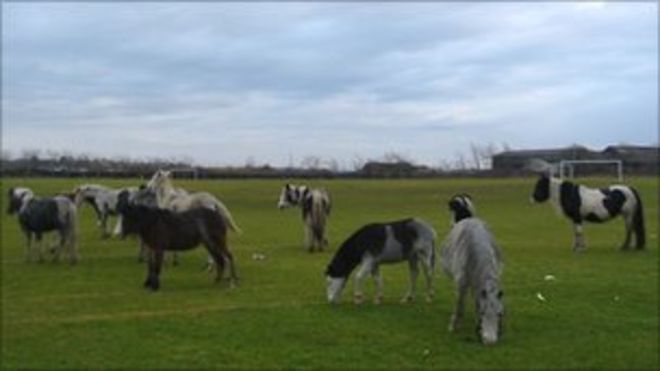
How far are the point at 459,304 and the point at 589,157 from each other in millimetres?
79395

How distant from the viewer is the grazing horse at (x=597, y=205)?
24.8 metres

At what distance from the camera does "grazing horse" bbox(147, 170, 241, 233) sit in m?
19.9

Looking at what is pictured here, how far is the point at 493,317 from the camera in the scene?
40.4ft

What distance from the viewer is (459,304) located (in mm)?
12969

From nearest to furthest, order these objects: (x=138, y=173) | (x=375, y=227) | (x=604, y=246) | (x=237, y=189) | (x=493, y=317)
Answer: (x=493, y=317)
(x=375, y=227)
(x=604, y=246)
(x=237, y=189)
(x=138, y=173)

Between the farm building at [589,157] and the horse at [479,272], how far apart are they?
68.9m

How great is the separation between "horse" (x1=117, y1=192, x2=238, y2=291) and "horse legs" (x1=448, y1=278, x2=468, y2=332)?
6.24 m

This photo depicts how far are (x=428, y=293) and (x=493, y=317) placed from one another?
130 inches

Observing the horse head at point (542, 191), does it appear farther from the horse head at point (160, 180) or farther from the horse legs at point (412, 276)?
the horse legs at point (412, 276)

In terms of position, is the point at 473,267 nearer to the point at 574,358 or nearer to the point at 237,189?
the point at 574,358

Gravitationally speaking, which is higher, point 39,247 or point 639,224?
point 639,224

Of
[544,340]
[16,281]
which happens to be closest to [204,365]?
[544,340]

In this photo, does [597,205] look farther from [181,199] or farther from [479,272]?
[479,272]

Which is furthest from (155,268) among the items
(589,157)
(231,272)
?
(589,157)
